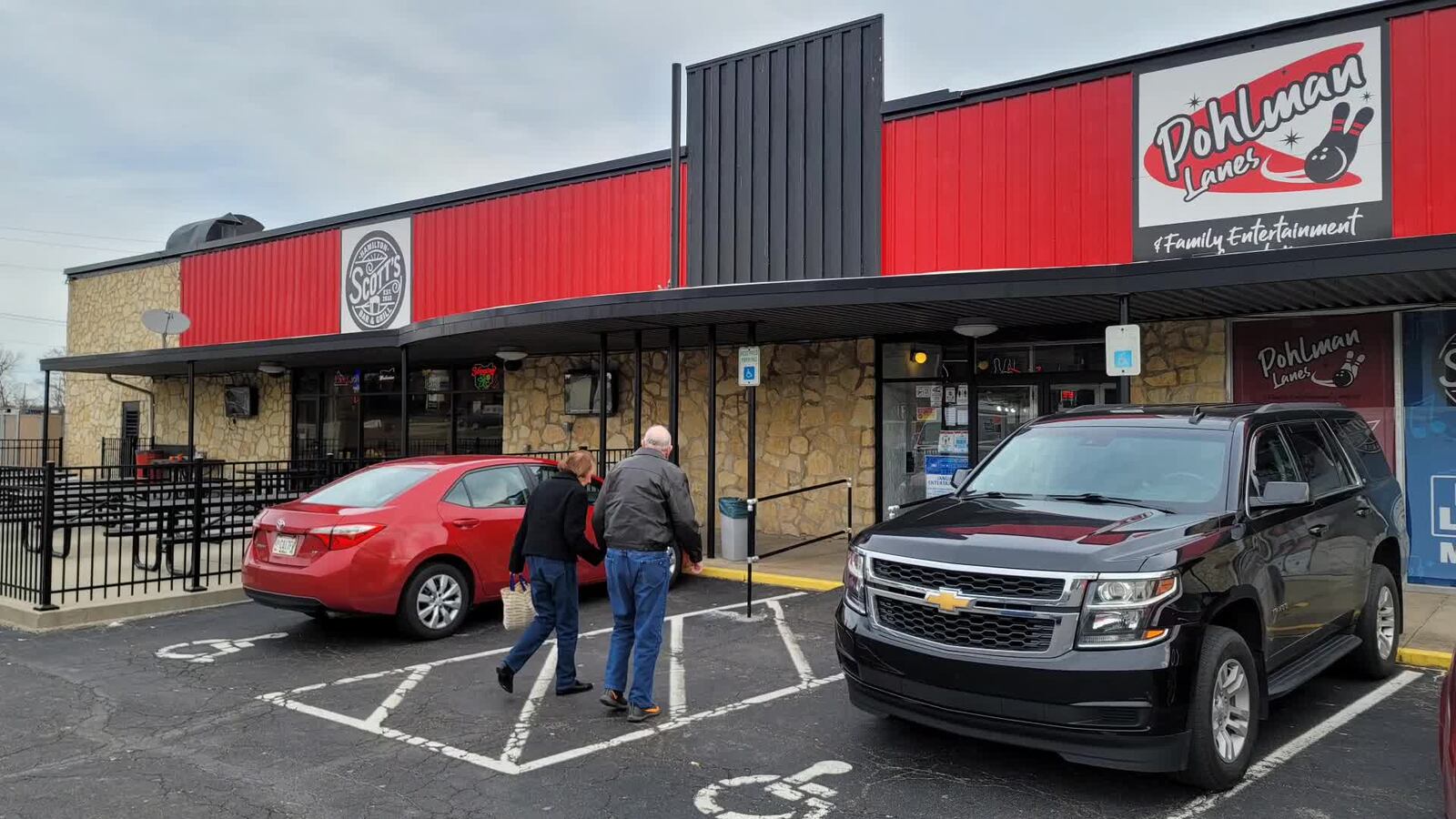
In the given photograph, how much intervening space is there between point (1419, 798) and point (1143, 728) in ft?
5.12

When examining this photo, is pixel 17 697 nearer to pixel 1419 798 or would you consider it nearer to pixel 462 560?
pixel 462 560

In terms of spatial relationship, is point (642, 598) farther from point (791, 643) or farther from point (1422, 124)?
point (1422, 124)

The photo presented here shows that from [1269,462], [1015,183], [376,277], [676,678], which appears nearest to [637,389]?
[1015,183]

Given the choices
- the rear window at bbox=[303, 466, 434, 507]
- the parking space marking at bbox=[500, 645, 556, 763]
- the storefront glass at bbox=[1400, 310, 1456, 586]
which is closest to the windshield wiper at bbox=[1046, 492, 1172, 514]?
the parking space marking at bbox=[500, 645, 556, 763]

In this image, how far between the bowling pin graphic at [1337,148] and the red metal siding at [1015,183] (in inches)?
68.3

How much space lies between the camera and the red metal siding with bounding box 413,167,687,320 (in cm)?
1459

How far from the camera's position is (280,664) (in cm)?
722

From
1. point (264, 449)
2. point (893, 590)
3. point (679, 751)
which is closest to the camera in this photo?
point (893, 590)

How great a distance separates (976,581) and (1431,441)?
7929 mm

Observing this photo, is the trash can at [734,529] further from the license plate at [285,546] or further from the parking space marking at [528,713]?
the license plate at [285,546]

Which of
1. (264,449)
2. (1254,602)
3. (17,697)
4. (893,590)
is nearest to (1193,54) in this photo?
(1254,602)

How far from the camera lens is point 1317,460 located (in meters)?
6.12

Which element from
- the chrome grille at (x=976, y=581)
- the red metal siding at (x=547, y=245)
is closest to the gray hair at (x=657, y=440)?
the chrome grille at (x=976, y=581)

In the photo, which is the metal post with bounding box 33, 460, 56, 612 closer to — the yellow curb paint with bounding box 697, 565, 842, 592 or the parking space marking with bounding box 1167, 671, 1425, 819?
the yellow curb paint with bounding box 697, 565, 842, 592
